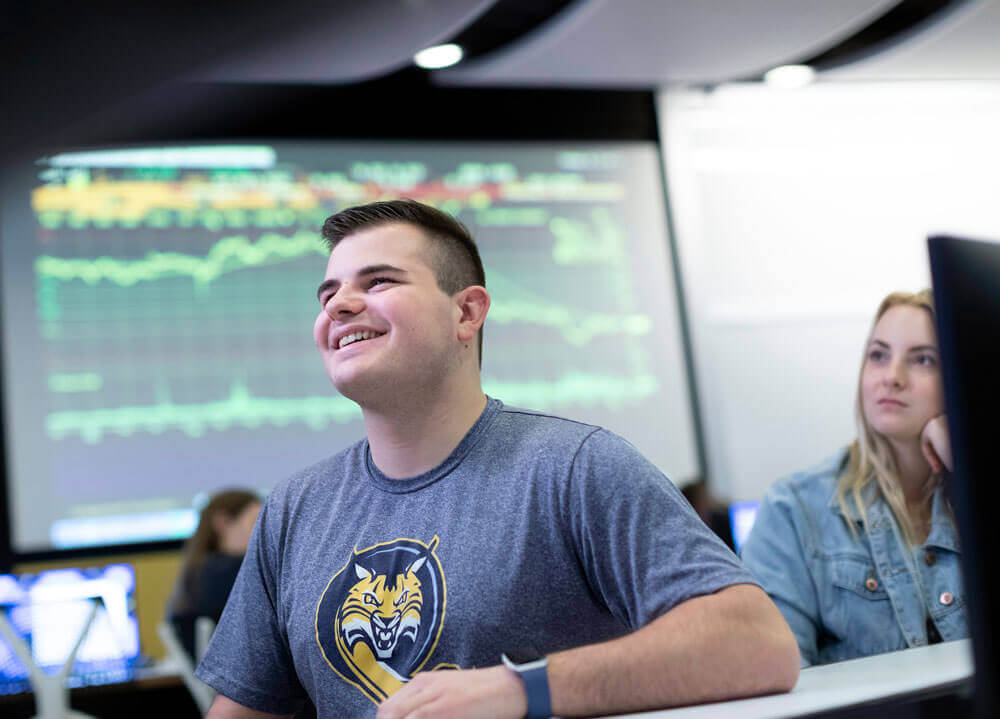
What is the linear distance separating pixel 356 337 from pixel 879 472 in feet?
2.93

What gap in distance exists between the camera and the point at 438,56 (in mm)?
3869

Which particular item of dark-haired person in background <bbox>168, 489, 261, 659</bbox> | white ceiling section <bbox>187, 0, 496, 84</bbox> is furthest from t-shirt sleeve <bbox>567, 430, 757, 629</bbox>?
white ceiling section <bbox>187, 0, 496, 84</bbox>

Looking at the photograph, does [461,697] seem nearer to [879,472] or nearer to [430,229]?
[430,229]

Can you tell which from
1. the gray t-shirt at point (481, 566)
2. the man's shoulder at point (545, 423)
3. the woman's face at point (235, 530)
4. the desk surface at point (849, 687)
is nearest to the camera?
the desk surface at point (849, 687)

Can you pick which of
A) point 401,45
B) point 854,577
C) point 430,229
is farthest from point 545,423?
point 401,45

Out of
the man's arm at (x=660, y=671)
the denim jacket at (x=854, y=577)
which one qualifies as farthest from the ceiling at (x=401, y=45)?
the man's arm at (x=660, y=671)

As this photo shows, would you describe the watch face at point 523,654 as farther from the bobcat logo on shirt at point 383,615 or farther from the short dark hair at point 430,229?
the short dark hair at point 430,229

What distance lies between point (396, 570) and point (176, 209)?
314cm

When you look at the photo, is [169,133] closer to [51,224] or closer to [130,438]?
[51,224]

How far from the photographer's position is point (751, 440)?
420 centimetres

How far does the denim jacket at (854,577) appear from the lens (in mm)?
1447

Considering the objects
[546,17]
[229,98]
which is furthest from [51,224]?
[546,17]

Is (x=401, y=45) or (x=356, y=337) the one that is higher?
(x=401, y=45)

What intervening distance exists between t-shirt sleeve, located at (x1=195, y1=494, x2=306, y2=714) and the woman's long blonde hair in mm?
901
